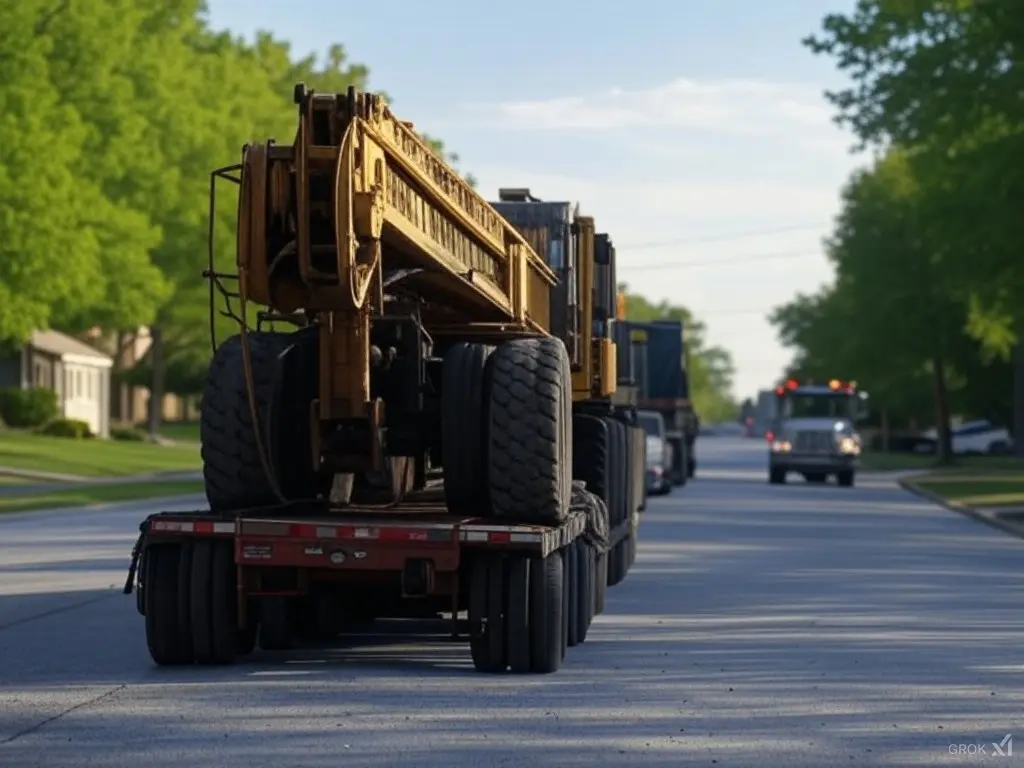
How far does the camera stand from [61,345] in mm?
83625

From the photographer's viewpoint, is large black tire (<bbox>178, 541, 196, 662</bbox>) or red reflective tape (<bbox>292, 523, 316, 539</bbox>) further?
large black tire (<bbox>178, 541, 196, 662</bbox>)

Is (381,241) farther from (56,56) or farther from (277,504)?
(56,56)

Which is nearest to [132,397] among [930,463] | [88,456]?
[930,463]

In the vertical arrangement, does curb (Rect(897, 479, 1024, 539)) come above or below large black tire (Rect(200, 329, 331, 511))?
below

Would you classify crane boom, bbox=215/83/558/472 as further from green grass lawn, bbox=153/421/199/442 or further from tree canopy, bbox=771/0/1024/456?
green grass lawn, bbox=153/421/199/442

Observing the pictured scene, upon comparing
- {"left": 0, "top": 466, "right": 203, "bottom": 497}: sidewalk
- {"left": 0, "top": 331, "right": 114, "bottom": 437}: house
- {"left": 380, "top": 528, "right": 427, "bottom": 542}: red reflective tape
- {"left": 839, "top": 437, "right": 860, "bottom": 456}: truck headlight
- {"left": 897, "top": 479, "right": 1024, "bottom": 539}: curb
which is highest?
{"left": 0, "top": 331, "right": 114, "bottom": 437}: house

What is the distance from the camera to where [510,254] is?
17672mm

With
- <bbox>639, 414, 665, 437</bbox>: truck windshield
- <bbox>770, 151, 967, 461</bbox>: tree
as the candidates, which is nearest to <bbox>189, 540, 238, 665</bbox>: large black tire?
<bbox>639, 414, 665, 437</bbox>: truck windshield

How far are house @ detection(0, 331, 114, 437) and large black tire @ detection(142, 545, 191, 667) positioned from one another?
64.5 metres

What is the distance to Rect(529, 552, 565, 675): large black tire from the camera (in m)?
14.4

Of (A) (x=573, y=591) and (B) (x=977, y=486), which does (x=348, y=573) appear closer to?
(A) (x=573, y=591)

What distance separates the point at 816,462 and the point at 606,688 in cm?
4619

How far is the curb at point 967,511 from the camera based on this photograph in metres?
36.6

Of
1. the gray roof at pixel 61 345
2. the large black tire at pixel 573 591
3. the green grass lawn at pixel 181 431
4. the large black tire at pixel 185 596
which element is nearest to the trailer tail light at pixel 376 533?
the large black tire at pixel 185 596
